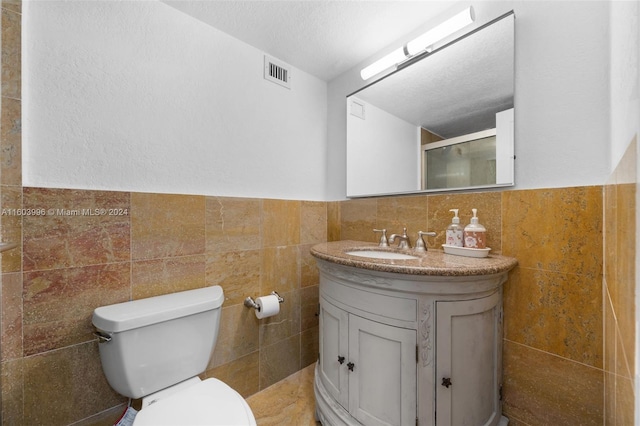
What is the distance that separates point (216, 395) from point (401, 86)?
1823 millimetres

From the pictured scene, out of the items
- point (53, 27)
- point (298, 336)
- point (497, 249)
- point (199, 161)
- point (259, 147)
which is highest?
point (53, 27)

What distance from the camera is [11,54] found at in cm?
94

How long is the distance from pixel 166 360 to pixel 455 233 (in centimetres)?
139

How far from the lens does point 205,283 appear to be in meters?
1.36

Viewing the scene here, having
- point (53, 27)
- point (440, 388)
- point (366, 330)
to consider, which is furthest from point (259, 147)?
point (440, 388)

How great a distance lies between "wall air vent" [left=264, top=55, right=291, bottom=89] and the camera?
163 cm

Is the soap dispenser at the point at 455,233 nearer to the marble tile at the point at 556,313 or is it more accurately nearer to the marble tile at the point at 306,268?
the marble tile at the point at 556,313

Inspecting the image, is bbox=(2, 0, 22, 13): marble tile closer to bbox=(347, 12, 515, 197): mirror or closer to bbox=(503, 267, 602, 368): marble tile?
bbox=(347, 12, 515, 197): mirror

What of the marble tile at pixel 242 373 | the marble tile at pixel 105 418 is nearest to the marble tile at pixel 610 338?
the marble tile at pixel 242 373

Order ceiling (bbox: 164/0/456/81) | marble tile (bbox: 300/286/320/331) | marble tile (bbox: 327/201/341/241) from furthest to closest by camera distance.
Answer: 1. marble tile (bbox: 327/201/341/241)
2. marble tile (bbox: 300/286/320/331)
3. ceiling (bbox: 164/0/456/81)

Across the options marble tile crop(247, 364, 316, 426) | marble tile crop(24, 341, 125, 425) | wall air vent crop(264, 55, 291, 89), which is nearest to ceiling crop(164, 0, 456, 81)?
wall air vent crop(264, 55, 291, 89)

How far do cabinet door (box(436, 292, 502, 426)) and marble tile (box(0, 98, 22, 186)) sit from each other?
1636 mm

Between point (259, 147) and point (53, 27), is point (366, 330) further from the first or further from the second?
point (53, 27)

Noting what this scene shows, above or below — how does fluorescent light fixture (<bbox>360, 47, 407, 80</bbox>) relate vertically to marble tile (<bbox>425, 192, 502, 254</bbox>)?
above
